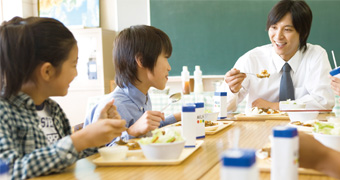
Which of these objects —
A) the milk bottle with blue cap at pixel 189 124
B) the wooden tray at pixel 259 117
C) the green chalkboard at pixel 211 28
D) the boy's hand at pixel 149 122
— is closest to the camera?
the milk bottle with blue cap at pixel 189 124

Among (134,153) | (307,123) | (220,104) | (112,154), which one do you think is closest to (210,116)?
(220,104)

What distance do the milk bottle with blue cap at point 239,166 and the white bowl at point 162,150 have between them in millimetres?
628

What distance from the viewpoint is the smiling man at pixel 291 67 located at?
2.90 meters

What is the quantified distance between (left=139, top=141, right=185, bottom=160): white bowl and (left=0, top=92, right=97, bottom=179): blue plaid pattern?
210 millimetres

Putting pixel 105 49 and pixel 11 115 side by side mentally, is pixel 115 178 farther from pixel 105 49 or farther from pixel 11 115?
pixel 105 49

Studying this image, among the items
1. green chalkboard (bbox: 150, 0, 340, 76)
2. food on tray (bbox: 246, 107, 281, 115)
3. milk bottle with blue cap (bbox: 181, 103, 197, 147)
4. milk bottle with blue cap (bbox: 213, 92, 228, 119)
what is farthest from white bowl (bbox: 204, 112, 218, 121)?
green chalkboard (bbox: 150, 0, 340, 76)

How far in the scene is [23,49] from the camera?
124cm

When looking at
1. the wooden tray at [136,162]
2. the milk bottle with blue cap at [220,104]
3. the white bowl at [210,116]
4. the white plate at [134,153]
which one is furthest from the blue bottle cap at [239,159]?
the milk bottle with blue cap at [220,104]

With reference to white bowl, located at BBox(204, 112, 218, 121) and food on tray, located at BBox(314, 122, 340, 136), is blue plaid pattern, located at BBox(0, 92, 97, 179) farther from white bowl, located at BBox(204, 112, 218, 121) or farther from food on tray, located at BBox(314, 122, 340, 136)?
white bowl, located at BBox(204, 112, 218, 121)

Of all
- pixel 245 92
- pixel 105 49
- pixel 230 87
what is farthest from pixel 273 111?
pixel 105 49

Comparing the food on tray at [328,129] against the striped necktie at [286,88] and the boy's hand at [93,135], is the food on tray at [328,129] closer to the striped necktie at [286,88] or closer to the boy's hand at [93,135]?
the boy's hand at [93,135]

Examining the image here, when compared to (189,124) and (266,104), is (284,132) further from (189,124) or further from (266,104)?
(266,104)

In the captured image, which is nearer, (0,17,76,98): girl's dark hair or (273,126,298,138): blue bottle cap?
(273,126,298,138): blue bottle cap

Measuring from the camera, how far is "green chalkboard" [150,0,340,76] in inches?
199
